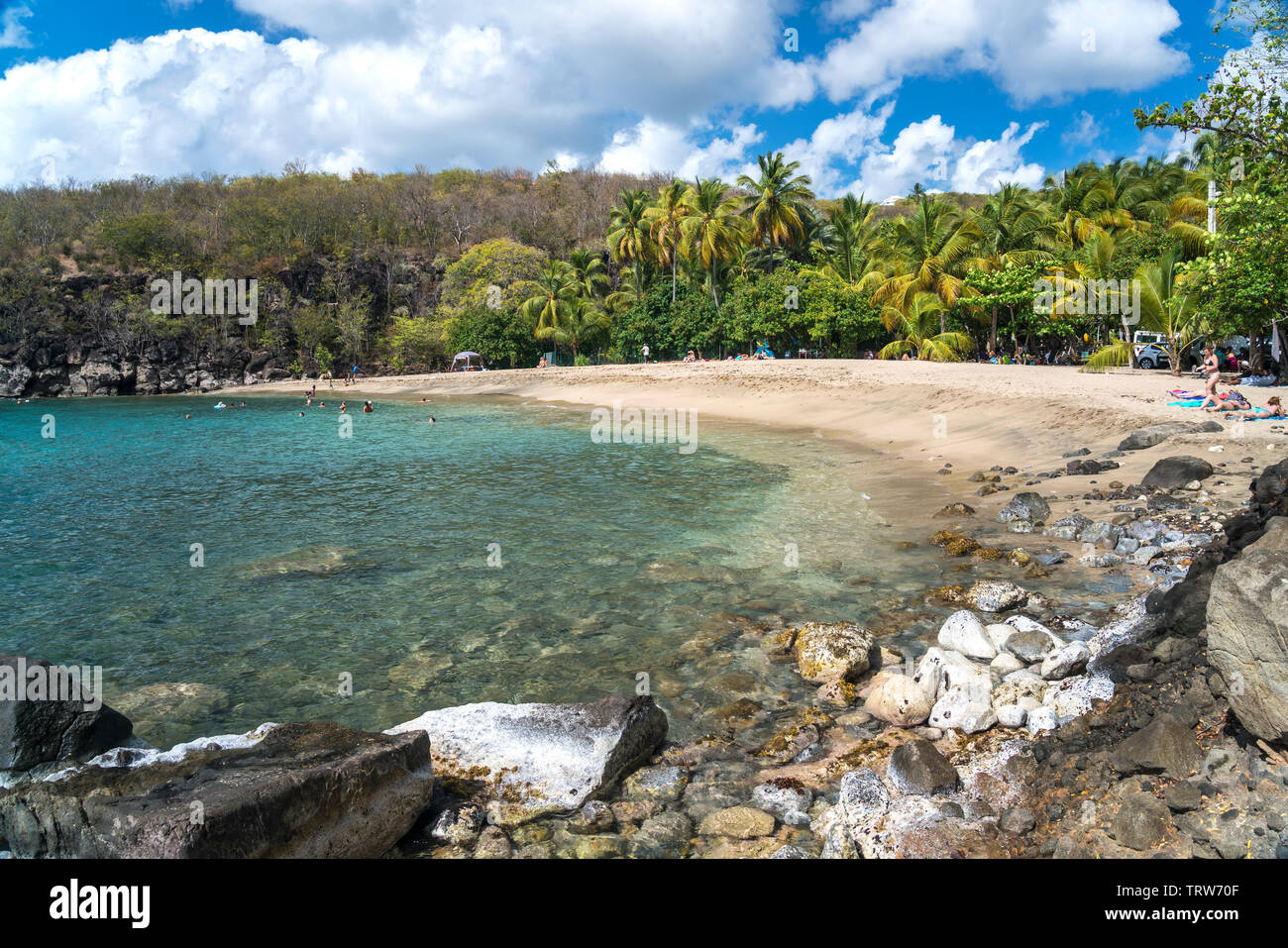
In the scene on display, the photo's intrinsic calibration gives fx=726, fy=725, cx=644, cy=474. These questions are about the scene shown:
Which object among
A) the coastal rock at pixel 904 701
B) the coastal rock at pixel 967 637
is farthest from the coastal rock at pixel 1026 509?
the coastal rock at pixel 904 701

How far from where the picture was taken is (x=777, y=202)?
50500mm

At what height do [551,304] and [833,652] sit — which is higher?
[551,304]

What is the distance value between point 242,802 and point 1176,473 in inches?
604

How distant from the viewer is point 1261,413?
17.7m

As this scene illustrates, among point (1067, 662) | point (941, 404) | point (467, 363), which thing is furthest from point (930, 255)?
point (1067, 662)

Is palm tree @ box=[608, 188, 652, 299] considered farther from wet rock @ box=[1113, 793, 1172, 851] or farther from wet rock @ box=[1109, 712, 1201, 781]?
wet rock @ box=[1113, 793, 1172, 851]

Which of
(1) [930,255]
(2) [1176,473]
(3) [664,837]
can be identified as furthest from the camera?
(1) [930,255]

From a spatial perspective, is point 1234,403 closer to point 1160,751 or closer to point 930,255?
point 1160,751

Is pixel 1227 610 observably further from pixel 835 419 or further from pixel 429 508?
pixel 835 419

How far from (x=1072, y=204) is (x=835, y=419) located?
102ft

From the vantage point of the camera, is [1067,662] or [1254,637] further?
[1067,662]

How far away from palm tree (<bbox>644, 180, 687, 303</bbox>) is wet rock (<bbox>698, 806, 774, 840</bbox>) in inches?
2032
